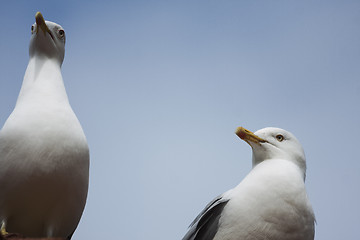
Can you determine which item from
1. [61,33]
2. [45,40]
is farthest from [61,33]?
[45,40]

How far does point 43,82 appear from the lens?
202 cm

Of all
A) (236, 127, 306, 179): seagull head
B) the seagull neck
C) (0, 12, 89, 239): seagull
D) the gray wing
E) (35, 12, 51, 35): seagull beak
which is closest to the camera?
(0, 12, 89, 239): seagull

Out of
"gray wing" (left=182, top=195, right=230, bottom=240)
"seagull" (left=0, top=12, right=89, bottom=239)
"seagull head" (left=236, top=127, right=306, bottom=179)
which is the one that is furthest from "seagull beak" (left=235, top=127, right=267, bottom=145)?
"seagull" (left=0, top=12, right=89, bottom=239)

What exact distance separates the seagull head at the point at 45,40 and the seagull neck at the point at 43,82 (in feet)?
0.10

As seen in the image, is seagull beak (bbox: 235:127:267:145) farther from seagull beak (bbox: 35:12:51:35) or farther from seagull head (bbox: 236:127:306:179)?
seagull beak (bbox: 35:12:51:35)

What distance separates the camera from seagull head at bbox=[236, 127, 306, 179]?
95.5 inches

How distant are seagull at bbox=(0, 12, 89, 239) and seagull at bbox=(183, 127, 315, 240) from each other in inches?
28.1

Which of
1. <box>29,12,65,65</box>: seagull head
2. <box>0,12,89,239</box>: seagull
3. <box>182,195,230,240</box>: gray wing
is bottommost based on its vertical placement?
<box>182,195,230,240</box>: gray wing

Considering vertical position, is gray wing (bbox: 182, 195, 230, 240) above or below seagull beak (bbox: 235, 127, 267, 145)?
below

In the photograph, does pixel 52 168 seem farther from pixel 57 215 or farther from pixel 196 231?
pixel 196 231

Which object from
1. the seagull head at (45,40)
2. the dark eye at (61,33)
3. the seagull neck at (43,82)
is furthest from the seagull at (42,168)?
the dark eye at (61,33)

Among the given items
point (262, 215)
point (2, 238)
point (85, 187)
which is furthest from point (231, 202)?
point (2, 238)

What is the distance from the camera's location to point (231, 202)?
2182 millimetres

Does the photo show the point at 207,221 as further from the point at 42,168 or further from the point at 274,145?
the point at 42,168
